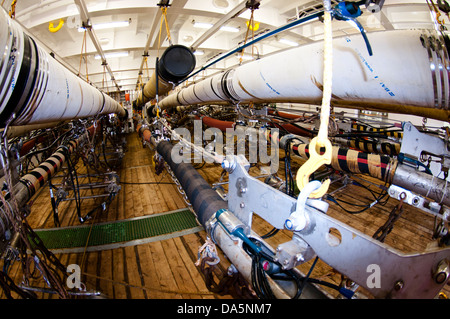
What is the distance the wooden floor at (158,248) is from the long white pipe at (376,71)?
4.39ft

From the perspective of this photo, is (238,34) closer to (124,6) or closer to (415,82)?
(124,6)

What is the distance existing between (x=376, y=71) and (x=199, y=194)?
4.36ft

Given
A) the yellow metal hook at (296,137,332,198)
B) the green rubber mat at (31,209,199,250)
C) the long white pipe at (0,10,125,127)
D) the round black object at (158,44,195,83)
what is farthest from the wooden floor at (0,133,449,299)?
the round black object at (158,44,195,83)

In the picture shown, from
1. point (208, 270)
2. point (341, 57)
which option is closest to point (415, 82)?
point (341, 57)

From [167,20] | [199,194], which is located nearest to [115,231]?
[199,194]

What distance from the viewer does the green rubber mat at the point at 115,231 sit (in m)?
2.53

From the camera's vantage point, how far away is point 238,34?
8.80m

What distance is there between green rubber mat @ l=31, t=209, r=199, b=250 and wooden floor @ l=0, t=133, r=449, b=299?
0.51ft

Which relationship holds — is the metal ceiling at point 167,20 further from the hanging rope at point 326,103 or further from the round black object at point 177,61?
the hanging rope at point 326,103

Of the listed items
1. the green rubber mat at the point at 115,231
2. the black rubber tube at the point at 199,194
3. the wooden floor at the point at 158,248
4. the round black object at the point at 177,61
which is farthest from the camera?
the green rubber mat at the point at 115,231

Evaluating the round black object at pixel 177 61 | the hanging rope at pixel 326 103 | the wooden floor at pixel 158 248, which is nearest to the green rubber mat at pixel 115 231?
the wooden floor at pixel 158 248

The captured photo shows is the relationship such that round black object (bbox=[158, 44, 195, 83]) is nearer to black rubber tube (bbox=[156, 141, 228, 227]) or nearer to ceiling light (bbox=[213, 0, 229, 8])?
black rubber tube (bbox=[156, 141, 228, 227])

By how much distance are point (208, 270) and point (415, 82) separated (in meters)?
1.32

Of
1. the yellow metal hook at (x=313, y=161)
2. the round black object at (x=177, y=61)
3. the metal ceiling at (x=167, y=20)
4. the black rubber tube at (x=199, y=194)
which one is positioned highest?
the metal ceiling at (x=167, y=20)
